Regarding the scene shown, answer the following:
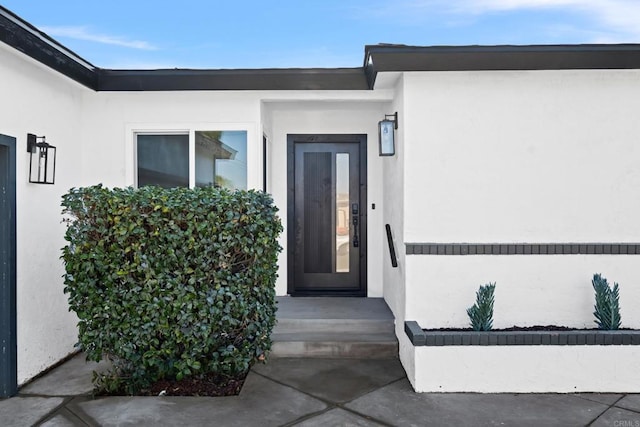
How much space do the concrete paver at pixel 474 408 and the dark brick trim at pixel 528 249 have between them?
1.15m

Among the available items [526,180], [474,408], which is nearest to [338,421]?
[474,408]

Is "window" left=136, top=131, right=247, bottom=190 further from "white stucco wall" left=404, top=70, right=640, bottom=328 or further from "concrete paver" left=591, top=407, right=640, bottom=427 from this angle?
"concrete paver" left=591, top=407, right=640, bottom=427

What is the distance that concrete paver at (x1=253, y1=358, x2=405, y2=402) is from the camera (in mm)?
3605

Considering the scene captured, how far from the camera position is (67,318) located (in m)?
4.39

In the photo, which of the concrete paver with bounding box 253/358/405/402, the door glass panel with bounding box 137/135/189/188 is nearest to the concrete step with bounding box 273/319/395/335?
the concrete paver with bounding box 253/358/405/402

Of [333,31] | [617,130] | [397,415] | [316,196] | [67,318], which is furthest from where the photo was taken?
[333,31]

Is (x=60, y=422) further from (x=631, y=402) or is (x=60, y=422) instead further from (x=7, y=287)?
(x=631, y=402)

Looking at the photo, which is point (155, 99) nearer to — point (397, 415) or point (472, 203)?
point (472, 203)

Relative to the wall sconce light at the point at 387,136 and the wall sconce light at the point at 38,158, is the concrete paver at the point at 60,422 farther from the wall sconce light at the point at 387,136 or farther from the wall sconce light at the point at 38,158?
the wall sconce light at the point at 387,136

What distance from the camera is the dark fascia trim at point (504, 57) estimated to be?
3.71 m

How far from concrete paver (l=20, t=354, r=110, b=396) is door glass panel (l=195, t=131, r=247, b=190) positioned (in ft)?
6.79

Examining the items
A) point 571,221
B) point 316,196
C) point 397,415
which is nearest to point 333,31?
point 316,196

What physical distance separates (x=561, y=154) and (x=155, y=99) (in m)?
4.05

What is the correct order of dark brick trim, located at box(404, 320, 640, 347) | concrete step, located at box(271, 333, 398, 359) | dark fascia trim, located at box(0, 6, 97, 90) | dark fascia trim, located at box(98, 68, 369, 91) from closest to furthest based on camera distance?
dark fascia trim, located at box(0, 6, 97, 90)
dark brick trim, located at box(404, 320, 640, 347)
concrete step, located at box(271, 333, 398, 359)
dark fascia trim, located at box(98, 68, 369, 91)
